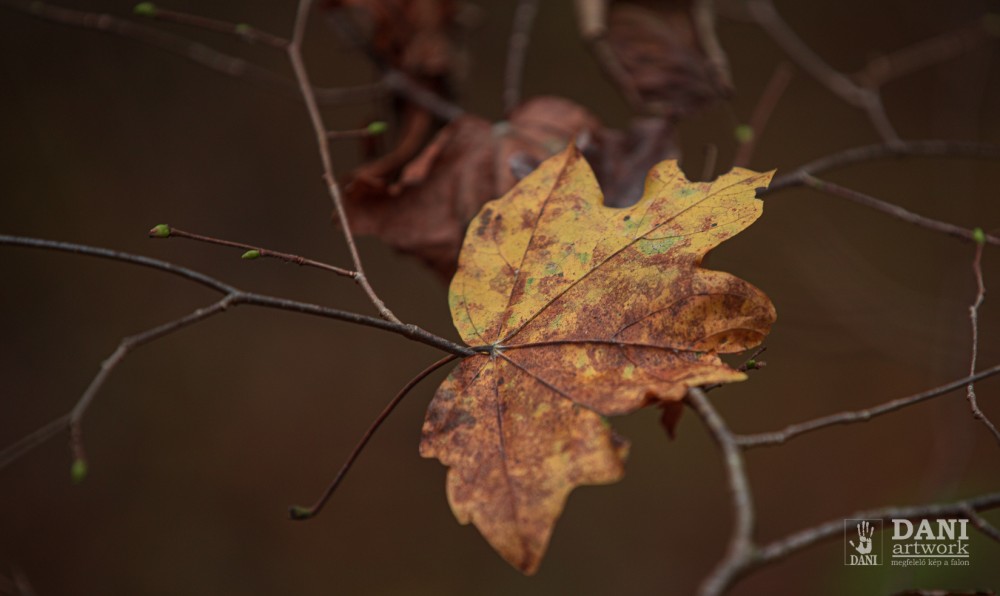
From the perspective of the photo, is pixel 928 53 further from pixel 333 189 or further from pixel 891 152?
pixel 333 189

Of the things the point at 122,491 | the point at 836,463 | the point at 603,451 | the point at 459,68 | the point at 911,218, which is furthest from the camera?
the point at 836,463

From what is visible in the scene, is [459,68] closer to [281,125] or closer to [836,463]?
[281,125]

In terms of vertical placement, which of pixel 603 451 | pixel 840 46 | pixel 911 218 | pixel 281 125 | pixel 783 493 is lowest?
pixel 783 493

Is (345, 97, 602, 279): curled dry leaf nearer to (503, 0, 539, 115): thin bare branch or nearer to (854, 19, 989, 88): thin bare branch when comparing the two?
(503, 0, 539, 115): thin bare branch

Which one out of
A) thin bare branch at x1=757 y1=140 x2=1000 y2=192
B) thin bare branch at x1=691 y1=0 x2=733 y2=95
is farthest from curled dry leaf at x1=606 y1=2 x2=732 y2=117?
thin bare branch at x1=757 y1=140 x2=1000 y2=192

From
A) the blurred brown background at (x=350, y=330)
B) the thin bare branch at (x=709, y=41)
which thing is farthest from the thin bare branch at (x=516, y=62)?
the blurred brown background at (x=350, y=330)

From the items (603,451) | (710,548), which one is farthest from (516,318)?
(710,548)

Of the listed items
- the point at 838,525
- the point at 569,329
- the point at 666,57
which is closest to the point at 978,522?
the point at 838,525
